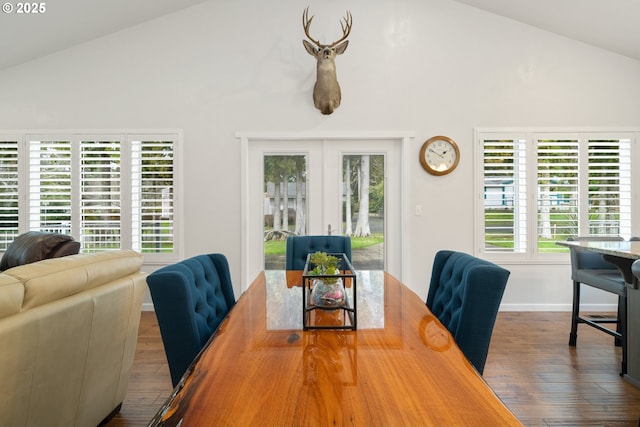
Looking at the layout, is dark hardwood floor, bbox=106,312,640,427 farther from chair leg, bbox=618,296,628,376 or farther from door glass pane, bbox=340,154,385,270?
door glass pane, bbox=340,154,385,270

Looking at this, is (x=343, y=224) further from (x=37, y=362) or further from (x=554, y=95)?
(x=37, y=362)

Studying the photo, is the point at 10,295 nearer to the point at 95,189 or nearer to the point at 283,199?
the point at 283,199

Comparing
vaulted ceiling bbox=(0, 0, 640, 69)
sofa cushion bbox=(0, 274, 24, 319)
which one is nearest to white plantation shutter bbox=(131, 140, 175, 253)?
vaulted ceiling bbox=(0, 0, 640, 69)

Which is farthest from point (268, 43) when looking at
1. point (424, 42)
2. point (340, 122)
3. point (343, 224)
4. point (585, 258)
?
point (585, 258)

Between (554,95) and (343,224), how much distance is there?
9.18 ft

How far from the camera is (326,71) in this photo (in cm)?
369

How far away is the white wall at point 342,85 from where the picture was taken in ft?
13.0

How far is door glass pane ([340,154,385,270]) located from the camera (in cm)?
407

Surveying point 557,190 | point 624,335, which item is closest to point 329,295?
point 624,335

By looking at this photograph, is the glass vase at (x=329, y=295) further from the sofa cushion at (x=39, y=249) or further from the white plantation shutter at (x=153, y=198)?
the white plantation shutter at (x=153, y=198)

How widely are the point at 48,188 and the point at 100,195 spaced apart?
0.58 metres

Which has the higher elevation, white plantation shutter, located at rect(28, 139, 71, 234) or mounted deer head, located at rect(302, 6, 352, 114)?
mounted deer head, located at rect(302, 6, 352, 114)

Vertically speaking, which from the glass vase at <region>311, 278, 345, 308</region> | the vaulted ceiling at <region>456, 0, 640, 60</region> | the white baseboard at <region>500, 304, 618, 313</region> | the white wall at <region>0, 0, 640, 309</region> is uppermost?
the vaulted ceiling at <region>456, 0, 640, 60</region>

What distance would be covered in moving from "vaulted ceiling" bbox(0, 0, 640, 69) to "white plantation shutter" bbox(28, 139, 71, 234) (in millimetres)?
1003
